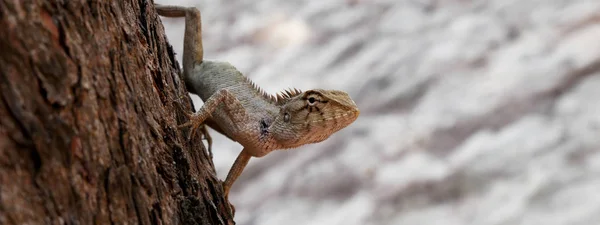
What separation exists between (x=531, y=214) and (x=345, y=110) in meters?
3.97

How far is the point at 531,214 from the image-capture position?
6316 mm

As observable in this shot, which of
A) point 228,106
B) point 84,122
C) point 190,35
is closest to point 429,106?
point 190,35

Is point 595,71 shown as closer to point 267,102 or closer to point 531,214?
point 531,214

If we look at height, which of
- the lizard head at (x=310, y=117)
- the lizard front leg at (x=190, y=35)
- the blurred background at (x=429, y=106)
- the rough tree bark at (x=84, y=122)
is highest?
the blurred background at (x=429, y=106)

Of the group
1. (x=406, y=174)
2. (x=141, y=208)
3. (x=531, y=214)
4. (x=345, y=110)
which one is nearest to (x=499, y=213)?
(x=531, y=214)

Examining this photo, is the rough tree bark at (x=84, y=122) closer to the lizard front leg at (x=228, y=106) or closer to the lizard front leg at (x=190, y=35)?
the lizard front leg at (x=228, y=106)

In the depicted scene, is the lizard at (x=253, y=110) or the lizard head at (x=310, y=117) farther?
the lizard head at (x=310, y=117)

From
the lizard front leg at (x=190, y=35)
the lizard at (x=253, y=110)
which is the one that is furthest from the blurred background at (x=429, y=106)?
the lizard at (x=253, y=110)

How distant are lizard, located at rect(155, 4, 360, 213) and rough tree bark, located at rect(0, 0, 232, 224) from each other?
0.82 m

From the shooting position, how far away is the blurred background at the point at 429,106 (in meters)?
6.50

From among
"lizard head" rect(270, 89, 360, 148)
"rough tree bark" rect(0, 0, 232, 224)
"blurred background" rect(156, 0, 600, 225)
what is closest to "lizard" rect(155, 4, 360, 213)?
"lizard head" rect(270, 89, 360, 148)

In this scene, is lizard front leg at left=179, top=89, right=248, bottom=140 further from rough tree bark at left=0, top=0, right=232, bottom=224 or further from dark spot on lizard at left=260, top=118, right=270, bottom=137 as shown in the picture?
rough tree bark at left=0, top=0, right=232, bottom=224

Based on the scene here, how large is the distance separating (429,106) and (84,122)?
588cm

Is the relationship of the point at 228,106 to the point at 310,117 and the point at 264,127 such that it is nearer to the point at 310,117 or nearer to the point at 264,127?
the point at 264,127
